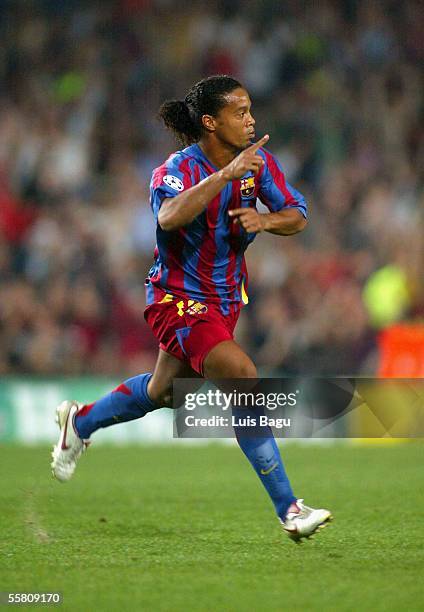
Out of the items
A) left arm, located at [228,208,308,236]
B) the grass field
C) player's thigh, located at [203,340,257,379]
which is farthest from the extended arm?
the grass field

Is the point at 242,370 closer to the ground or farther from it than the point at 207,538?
farther from it

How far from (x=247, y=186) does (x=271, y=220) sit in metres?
0.30

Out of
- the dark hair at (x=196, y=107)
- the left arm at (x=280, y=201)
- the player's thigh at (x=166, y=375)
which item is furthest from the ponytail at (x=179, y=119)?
the player's thigh at (x=166, y=375)

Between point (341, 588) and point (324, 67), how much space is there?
11.0 m

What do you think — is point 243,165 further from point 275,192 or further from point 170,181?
point 275,192

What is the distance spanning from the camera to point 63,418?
6047 mm

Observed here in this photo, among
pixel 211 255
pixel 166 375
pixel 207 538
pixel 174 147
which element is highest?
pixel 174 147

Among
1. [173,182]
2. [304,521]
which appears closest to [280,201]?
[173,182]

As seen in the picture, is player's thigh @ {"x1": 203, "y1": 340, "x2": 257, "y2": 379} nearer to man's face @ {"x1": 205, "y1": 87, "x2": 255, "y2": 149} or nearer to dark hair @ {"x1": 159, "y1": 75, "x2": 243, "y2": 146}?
man's face @ {"x1": 205, "y1": 87, "x2": 255, "y2": 149}

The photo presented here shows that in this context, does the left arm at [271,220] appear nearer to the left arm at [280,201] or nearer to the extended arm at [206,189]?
the left arm at [280,201]

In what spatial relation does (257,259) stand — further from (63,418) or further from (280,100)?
(63,418)

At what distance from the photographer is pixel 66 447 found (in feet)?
19.6

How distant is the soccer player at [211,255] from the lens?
5.31m

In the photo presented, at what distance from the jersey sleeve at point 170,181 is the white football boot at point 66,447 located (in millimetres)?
1281
